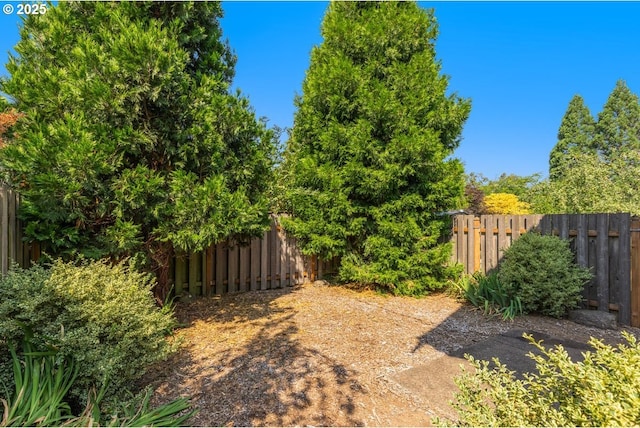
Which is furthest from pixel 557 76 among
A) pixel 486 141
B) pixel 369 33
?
A: pixel 369 33

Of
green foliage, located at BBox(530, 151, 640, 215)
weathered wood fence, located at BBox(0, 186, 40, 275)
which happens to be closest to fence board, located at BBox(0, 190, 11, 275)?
weathered wood fence, located at BBox(0, 186, 40, 275)

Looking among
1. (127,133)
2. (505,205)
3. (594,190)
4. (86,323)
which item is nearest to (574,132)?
(505,205)

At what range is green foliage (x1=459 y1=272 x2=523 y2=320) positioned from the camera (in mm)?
4840

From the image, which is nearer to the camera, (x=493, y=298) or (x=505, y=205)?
(x=493, y=298)

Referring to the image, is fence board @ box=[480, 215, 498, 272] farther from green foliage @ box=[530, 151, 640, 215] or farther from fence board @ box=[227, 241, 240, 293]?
green foliage @ box=[530, 151, 640, 215]

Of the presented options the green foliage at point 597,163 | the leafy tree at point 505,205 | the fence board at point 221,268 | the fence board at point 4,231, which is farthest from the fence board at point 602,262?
the leafy tree at point 505,205

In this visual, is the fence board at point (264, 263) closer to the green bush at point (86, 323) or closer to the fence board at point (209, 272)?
the fence board at point (209, 272)

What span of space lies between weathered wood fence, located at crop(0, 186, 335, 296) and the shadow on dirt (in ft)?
4.43

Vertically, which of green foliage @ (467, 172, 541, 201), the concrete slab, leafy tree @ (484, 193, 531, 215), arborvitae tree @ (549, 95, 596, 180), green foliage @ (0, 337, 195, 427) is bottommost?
the concrete slab

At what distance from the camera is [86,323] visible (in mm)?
2469

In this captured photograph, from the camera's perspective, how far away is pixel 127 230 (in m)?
3.27

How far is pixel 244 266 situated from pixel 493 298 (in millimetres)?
4341

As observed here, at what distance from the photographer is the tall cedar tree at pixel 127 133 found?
299 centimetres

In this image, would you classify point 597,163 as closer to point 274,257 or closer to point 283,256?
point 283,256
